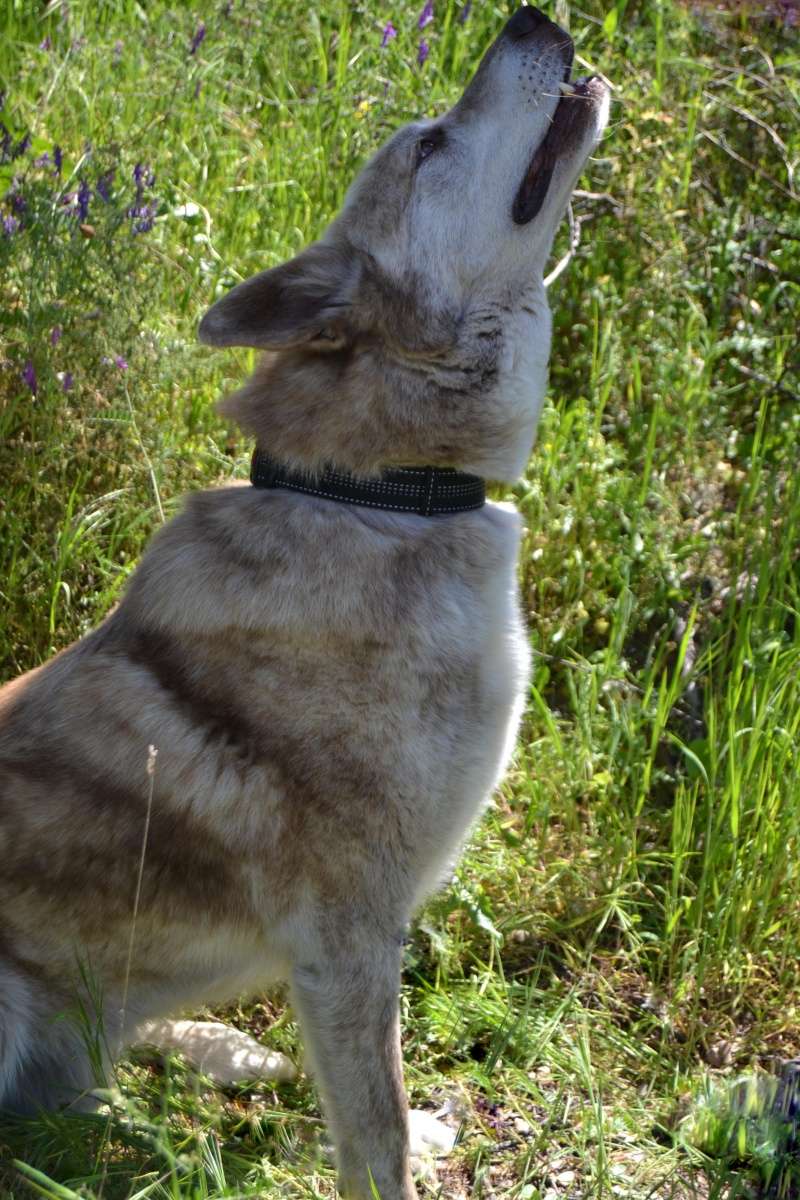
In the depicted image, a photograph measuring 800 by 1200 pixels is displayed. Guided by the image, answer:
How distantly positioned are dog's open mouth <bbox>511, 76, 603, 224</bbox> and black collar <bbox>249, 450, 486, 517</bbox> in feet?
1.92

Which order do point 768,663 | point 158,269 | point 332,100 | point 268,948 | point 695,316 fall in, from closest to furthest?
point 268,948, point 768,663, point 158,269, point 695,316, point 332,100

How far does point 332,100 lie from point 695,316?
1.59m

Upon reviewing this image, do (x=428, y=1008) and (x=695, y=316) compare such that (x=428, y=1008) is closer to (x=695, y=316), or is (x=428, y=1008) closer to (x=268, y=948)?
(x=268, y=948)

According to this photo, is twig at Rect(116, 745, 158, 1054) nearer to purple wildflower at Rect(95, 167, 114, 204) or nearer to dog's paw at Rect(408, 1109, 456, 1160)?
dog's paw at Rect(408, 1109, 456, 1160)

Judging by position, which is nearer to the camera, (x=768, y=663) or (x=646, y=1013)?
(x=646, y=1013)

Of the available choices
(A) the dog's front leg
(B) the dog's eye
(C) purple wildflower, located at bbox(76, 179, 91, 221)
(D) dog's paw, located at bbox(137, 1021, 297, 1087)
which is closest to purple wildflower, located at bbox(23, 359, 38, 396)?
(C) purple wildflower, located at bbox(76, 179, 91, 221)

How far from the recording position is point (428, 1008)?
3.18m

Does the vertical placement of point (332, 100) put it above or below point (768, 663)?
above

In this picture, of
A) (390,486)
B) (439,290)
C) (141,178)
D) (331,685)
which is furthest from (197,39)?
(331,685)

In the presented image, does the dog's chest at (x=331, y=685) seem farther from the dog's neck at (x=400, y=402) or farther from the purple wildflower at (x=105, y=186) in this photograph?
the purple wildflower at (x=105, y=186)

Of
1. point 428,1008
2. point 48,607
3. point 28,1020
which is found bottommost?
point 428,1008

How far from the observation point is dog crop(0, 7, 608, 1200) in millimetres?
2508

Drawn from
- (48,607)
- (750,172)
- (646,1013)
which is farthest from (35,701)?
(750,172)

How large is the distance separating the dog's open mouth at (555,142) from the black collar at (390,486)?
0.58 metres
